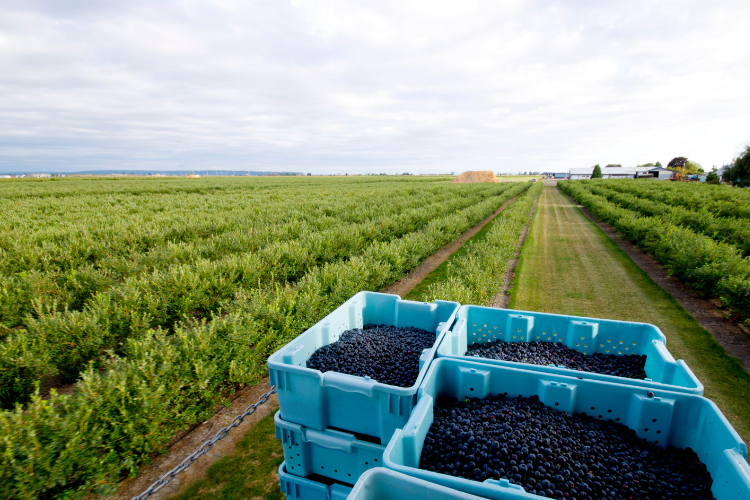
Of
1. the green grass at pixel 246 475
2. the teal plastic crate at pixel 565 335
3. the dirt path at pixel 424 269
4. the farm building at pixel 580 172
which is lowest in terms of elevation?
the green grass at pixel 246 475

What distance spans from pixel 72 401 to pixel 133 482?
122 centimetres

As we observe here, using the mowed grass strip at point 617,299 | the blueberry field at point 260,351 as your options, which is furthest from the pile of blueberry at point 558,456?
the mowed grass strip at point 617,299

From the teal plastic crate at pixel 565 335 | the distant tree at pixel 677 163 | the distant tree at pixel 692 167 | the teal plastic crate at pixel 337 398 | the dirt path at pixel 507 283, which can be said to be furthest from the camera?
the distant tree at pixel 677 163

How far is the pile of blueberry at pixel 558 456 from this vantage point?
1.93 metres

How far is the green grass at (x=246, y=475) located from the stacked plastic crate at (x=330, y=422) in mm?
888

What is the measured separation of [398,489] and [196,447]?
3571mm

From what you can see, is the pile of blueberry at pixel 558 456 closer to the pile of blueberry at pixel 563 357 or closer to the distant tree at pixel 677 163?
the pile of blueberry at pixel 563 357

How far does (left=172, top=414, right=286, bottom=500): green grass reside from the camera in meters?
3.55

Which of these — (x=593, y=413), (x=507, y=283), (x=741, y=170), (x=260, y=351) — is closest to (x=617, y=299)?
(x=507, y=283)

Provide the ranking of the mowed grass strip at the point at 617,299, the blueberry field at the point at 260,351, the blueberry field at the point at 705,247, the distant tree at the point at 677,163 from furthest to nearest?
the distant tree at the point at 677,163, the blueberry field at the point at 705,247, the mowed grass strip at the point at 617,299, the blueberry field at the point at 260,351

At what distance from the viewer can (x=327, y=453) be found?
9.15 ft

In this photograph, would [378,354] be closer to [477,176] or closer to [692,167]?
[477,176]

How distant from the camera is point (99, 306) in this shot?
5445mm

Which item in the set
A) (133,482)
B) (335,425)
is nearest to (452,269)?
(335,425)
